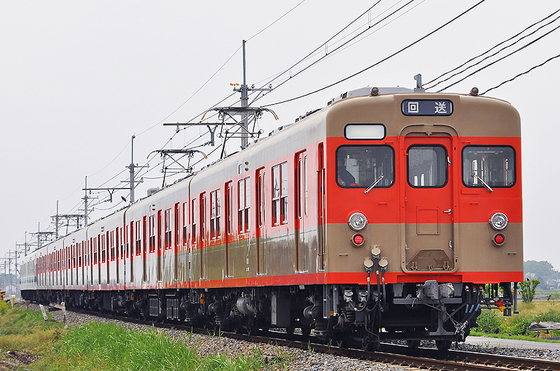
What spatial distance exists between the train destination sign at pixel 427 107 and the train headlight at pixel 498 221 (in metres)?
1.48

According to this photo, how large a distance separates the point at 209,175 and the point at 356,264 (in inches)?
292

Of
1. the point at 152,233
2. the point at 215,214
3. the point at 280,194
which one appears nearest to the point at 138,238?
the point at 152,233

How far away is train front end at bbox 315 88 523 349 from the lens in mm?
10953

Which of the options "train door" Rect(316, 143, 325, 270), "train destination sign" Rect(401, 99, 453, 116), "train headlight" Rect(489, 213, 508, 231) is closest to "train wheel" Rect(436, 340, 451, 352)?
"train headlight" Rect(489, 213, 508, 231)

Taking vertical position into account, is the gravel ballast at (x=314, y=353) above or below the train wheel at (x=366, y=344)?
below

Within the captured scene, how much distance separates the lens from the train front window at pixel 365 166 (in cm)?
1113

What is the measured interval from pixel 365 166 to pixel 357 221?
30.1 inches

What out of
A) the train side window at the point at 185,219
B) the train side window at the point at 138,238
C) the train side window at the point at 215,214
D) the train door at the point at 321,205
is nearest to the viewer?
the train door at the point at 321,205

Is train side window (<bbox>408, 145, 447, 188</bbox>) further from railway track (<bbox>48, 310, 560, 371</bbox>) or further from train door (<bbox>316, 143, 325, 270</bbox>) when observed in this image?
railway track (<bbox>48, 310, 560, 371</bbox>)

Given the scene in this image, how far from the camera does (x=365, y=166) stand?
11.2 meters

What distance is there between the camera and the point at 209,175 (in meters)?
17.8

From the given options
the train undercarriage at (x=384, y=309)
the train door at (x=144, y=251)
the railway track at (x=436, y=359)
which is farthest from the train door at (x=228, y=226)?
the train door at (x=144, y=251)

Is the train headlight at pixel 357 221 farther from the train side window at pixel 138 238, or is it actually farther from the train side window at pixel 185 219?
the train side window at pixel 138 238

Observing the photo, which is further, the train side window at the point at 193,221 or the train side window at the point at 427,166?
the train side window at the point at 193,221
